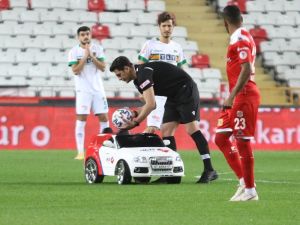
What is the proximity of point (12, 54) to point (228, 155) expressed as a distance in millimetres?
16264

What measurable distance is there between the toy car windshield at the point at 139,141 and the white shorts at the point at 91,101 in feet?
20.8

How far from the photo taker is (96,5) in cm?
2956

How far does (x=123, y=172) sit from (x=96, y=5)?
57.0 ft

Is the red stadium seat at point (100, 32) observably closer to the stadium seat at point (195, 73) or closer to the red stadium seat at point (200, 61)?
the red stadium seat at point (200, 61)

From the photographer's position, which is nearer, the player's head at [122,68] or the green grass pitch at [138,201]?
the green grass pitch at [138,201]

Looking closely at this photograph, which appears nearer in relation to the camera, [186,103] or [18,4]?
[186,103]

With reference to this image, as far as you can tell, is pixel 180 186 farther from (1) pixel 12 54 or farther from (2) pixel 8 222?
(1) pixel 12 54

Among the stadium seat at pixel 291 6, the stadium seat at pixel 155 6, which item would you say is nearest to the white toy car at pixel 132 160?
the stadium seat at pixel 155 6

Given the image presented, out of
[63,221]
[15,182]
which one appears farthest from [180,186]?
[63,221]

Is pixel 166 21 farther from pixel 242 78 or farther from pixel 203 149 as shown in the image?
→ pixel 242 78

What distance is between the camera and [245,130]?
34.0ft

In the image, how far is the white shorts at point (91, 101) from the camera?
19.3 m

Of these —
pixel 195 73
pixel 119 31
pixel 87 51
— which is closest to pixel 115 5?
pixel 119 31

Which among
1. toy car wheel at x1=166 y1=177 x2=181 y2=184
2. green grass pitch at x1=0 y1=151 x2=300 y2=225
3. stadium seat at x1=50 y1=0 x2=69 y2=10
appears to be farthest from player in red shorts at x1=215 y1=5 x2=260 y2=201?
stadium seat at x1=50 y1=0 x2=69 y2=10
